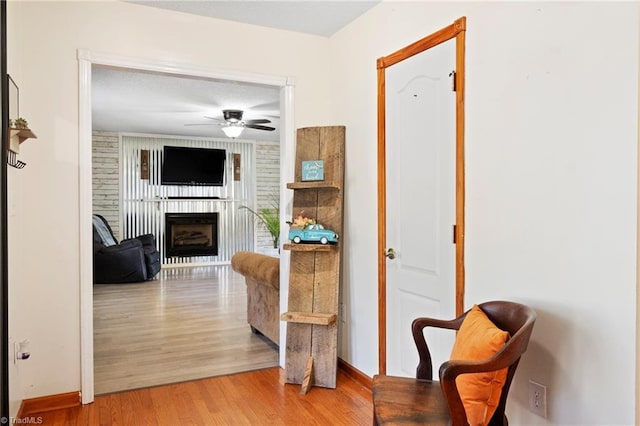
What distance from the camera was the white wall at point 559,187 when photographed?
5.22ft

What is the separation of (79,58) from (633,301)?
308cm

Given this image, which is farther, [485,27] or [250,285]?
[250,285]

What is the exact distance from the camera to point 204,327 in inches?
182

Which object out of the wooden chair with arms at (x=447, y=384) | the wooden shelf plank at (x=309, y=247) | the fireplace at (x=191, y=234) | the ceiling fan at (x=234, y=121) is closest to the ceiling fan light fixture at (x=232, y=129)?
the ceiling fan at (x=234, y=121)

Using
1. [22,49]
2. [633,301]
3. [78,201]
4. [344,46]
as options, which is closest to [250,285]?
[78,201]

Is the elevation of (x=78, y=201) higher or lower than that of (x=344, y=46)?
lower

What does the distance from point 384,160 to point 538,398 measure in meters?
1.57

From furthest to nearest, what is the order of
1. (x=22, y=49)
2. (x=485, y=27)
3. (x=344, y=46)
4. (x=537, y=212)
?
(x=344, y=46), (x=22, y=49), (x=485, y=27), (x=537, y=212)

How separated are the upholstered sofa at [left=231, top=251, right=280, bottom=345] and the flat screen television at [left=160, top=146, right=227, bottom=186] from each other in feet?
14.3

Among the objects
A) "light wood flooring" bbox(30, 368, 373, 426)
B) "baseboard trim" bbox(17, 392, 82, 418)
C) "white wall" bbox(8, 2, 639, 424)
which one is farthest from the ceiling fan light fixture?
"baseboard trim" bbox(17, 392, 82, 418)

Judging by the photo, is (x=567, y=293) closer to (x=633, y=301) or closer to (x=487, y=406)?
(x=633, y=301)

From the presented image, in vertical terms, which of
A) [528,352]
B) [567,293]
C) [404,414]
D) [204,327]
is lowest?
[204,327]

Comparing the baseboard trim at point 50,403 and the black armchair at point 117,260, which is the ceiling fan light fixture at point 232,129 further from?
the baseboard trim at point 50,403

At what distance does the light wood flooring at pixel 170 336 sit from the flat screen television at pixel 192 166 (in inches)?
92.8
